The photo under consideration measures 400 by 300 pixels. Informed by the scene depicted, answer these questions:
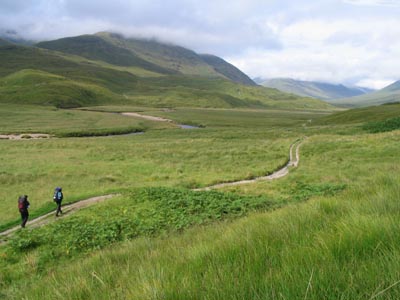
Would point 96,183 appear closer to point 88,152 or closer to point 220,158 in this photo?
point 220,158

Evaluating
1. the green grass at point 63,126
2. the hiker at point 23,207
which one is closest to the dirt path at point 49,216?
the hiker at point 23,207

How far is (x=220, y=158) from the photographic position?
4197 cm

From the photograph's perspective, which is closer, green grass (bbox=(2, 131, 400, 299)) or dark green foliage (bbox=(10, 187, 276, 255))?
green grass (bbox=(2, 131, 400, 299))

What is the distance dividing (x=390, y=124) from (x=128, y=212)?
217ft

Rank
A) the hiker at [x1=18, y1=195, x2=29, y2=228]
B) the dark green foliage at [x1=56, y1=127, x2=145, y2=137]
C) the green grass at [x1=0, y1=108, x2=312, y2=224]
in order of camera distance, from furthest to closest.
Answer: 1. the dark green foliage at [x1=56, y1=127, x2=145, y2=137]
2. the green grass at [x1=0, y1=108, x2=312, y2=224]
3. the hiker at [x1=18, y1=195, x2=29, y2=228]

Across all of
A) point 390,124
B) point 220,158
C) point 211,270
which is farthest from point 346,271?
point 390,124

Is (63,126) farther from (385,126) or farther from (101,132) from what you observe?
(385,126)

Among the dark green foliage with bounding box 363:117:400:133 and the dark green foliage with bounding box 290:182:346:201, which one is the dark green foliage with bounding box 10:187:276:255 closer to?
the dark green foliage with bounding box 290:182:346:201

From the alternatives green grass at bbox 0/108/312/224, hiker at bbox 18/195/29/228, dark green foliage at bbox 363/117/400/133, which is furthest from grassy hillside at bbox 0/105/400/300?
dark green foliage at bbox 363/117/400/133

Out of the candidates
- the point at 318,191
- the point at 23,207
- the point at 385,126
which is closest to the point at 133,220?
the point at 23,207

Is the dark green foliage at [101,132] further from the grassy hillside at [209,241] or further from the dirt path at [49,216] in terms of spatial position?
the dirt path at [49,216]

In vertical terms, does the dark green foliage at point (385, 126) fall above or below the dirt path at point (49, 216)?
above

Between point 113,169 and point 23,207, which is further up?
point 23,207

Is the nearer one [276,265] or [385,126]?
[276,265]
